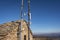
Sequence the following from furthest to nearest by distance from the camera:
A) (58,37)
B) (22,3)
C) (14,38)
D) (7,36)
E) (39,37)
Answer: (39,37) → (58,37) → (14,38) → (7,36) → (22,3)

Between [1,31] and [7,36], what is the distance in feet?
2.79

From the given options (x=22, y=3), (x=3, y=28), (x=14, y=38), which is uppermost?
(x=22, y=3)

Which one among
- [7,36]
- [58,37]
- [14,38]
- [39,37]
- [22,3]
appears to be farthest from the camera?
[39,37]

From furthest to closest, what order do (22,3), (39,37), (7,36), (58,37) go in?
(39,37), (58,37), (7,36), (22,3)

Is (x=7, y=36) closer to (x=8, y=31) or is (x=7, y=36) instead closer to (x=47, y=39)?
(x=8, y=31)

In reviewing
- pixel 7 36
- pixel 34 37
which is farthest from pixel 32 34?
pixel 7 36

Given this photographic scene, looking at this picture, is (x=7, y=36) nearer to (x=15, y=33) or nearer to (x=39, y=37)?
(x=15, y=33)

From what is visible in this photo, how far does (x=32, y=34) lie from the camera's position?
63.8 ft

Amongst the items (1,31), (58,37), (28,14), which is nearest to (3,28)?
(1,31)

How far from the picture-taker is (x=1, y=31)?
1431 cm

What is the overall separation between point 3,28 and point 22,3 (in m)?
4.51

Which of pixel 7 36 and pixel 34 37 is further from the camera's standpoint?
pixel 34 37

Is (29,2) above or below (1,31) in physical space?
above

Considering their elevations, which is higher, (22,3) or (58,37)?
(22,3)
